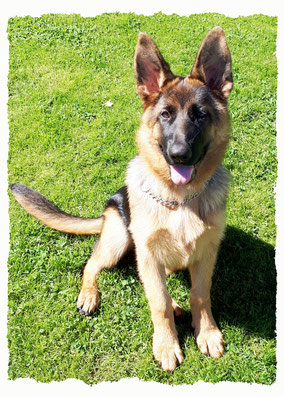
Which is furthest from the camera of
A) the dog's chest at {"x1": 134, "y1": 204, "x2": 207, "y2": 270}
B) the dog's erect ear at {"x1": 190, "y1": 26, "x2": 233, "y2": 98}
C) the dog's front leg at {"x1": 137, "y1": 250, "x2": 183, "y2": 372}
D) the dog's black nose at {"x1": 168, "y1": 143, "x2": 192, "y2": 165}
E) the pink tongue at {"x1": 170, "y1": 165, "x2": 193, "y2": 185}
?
the dog's front leg at {"x1": 137, "y1": 250, "x2": 183, "y2": 372}

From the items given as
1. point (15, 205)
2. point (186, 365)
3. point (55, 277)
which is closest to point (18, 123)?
point (15, 205)

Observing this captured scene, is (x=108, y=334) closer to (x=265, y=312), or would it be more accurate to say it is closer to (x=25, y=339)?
(x=25, y=339)

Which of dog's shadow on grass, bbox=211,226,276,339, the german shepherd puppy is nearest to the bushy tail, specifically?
the german shepherd puppy

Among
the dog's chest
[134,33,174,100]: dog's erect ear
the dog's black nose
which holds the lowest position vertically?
the dog's chest

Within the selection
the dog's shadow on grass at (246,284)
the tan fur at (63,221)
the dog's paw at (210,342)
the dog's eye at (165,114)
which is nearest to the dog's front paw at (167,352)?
the dog's paw at (210,342)

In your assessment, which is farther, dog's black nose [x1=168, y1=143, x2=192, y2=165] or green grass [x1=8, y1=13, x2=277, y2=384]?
green grass [x1=8, y1=13, x2=277, y2=384]

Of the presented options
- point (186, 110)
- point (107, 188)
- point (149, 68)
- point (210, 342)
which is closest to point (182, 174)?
point (186, 110)

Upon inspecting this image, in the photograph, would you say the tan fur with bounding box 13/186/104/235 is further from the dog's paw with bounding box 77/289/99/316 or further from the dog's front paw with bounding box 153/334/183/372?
the dog's front paw with bounding box 153/334/183/372

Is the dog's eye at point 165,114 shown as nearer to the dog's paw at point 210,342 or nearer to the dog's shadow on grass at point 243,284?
the dog's shadow on grass at point 243,284
